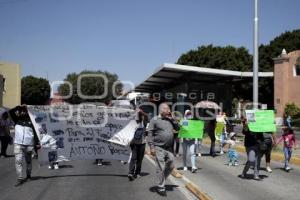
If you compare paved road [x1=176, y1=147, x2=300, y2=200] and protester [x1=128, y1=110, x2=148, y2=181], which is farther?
protester [x1=128, y1=110, x2=148, y2=181]

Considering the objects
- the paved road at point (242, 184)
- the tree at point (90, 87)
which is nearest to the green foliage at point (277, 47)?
the tree at point (90, 87)

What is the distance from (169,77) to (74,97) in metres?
60.1

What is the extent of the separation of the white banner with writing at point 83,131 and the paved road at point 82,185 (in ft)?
1.77

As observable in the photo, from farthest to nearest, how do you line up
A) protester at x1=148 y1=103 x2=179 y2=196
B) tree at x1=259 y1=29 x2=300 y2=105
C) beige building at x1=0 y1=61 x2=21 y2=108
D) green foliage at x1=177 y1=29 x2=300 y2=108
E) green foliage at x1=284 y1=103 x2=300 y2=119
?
beige building at x1=0 y1=61 x2=21 y2=108 → green foliage at x1=177 y1=29 x2=300 y2=108 → tree at x1=259 y1=29 x2=300 y2=105 → green foliage at x1=284 y1=103 x2=300 y2=119 → protester at x1=148 y1=103 x2=179 y2=196

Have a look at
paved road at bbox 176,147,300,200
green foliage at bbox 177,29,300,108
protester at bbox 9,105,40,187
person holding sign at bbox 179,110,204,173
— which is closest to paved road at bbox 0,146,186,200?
protester at bbox 9,105,40,187

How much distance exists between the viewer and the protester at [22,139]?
1208 centimetres

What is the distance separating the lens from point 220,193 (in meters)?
10.9

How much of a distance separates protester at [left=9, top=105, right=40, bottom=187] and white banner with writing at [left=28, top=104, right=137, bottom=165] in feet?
2.42

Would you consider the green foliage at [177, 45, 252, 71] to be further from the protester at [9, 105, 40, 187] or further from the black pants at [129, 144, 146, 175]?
the protester at [9, 105, 40, 187]

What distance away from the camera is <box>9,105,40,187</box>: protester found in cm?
1208

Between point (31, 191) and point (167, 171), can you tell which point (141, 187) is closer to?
point (167, 171)

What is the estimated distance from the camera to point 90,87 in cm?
9769

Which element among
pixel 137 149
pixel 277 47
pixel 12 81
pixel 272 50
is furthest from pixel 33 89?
pixel 137 149

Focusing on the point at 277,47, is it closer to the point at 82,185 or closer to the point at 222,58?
the point at 222,58
